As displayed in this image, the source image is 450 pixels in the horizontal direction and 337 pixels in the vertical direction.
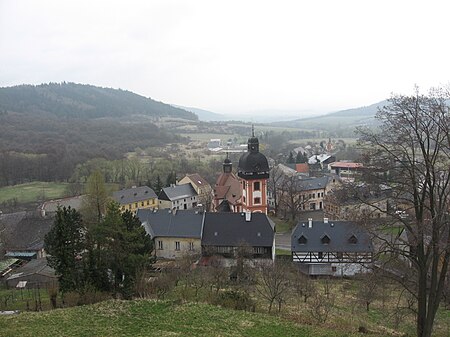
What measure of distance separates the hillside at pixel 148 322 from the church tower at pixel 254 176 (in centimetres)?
2430

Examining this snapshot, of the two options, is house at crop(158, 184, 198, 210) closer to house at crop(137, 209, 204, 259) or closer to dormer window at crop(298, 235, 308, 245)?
house at crop(137, 209, 204, 259)

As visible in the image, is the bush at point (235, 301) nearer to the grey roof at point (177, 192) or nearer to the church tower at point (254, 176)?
the church tower at point (254, 176)

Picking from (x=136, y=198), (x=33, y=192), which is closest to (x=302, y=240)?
(x=136, y=198)

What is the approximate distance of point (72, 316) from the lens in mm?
15398

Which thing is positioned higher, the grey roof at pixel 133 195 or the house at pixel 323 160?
the grey roof at pixel 133 195

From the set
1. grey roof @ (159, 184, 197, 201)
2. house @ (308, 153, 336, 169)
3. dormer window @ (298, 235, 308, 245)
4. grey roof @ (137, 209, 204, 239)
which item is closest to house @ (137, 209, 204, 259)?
grey roof @ (137, 209, 204, 239)

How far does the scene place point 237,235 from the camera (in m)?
35.6

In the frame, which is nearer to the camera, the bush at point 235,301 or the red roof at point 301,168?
the bush at point 235,301

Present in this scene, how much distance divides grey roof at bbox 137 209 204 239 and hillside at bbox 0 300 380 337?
2045cm

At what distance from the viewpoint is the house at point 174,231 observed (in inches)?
1453

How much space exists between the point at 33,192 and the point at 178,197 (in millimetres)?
26558

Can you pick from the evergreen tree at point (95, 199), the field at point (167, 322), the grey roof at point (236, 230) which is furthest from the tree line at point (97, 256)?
the evergreen tree at point (95, 199)

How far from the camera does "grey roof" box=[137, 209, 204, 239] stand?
122ft

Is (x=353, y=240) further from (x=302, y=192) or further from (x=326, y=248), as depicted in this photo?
(x=302, y=192)
